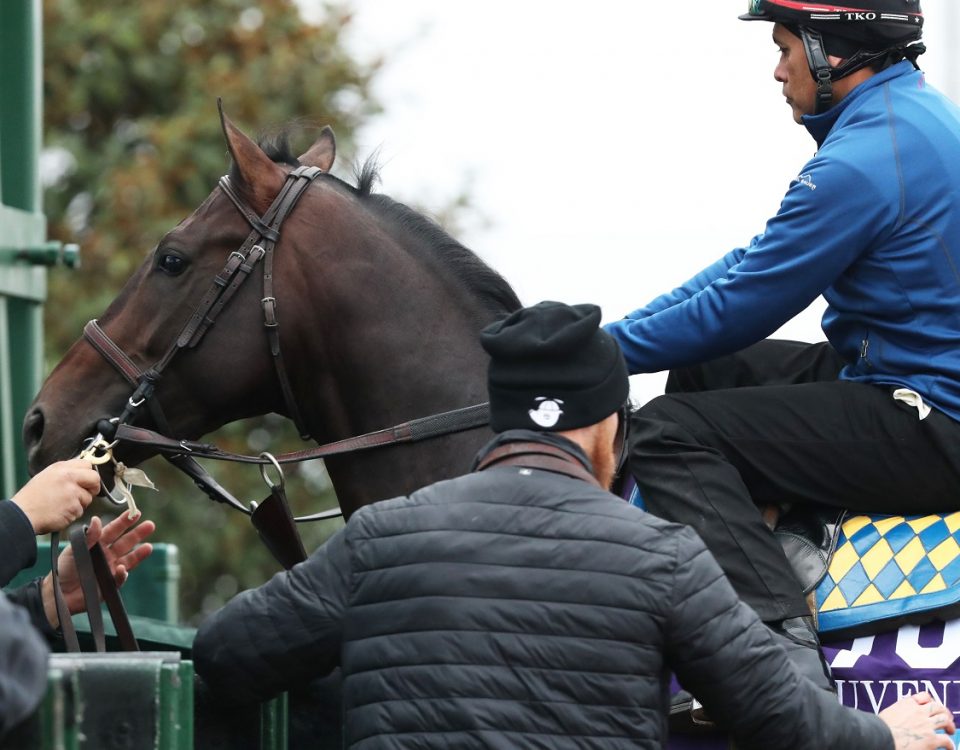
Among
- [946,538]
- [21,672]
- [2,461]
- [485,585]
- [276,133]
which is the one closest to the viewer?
[21,672]

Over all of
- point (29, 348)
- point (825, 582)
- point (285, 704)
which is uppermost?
point (29, 348)

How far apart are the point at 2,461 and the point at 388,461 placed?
230cm

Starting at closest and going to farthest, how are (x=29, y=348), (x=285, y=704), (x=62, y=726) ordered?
(x=62, y=726) → (x=285, y=704) → (x=29, y=348)

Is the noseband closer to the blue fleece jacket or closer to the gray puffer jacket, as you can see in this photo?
the blue fleece jacket

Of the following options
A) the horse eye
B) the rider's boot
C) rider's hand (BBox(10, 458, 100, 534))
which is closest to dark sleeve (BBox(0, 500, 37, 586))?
rider's hand (BBox(10, 458, 100, 534))

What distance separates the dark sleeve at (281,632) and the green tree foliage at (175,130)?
254 inches

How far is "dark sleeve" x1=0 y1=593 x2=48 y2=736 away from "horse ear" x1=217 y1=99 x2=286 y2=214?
215 cm

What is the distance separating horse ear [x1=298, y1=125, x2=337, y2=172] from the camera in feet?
14.5

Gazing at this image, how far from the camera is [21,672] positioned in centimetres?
201

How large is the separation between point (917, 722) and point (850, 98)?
A: 160 cm

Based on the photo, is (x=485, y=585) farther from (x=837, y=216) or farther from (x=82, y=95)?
(x=82, y=95)

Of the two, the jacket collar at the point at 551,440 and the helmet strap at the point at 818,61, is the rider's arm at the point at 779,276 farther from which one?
the jacket collar at the point at 551,440

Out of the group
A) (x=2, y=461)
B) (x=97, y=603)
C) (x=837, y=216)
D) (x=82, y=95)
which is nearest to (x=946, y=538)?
(x=837, y=216)

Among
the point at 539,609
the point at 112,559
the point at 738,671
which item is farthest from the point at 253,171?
the point at 738,671
